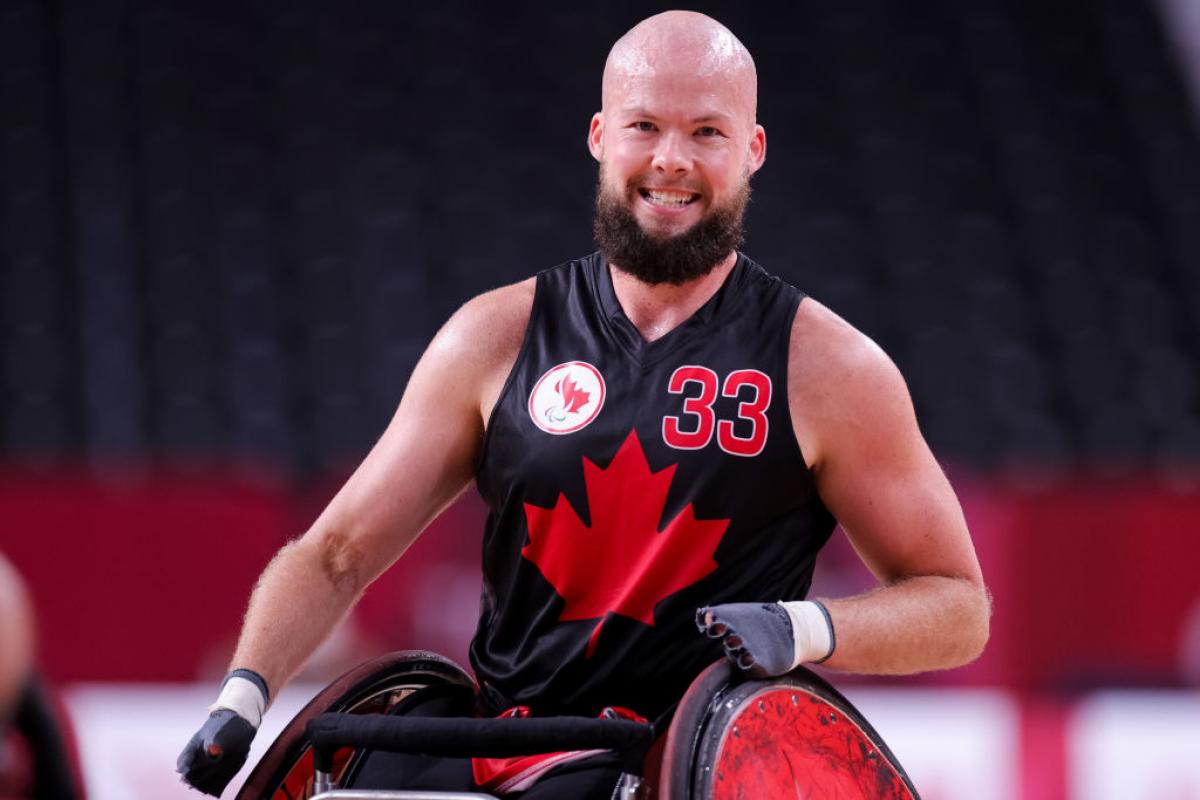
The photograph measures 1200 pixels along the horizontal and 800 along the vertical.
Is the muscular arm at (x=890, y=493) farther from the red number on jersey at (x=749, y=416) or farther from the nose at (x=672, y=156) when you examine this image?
the nose at (x=672, y=156)

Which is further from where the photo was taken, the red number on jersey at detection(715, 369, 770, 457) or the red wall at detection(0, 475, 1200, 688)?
the red wall at detection(0, 475, 1200, 688)

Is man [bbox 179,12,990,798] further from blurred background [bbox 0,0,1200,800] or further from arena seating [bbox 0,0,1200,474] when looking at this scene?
arena seating [bbox 0,0,1200,474]

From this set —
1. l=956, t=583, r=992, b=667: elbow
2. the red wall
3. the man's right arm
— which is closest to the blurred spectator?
the man's right arm

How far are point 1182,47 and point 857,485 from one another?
25.7 feet

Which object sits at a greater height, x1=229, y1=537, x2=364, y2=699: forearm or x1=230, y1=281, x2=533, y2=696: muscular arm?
→ x1=230, y1=281, x2=533, y2=696: muscular arm

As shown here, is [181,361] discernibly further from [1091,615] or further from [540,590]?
[540,590]

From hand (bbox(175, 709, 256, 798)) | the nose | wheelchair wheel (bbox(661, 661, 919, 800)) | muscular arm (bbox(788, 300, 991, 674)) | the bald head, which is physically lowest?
hand (bbox(175, 709, 256, 798))

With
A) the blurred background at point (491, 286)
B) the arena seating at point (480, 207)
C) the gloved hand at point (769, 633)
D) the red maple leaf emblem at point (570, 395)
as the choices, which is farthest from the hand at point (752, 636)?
the arena seating at point (480, 207)

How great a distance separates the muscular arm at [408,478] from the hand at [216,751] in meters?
0.29

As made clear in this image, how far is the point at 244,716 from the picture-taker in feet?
10.6

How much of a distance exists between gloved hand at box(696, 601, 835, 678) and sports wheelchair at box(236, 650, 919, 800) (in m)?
0.04

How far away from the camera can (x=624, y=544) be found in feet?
10.9

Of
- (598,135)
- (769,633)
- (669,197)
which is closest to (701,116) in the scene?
(669,197)

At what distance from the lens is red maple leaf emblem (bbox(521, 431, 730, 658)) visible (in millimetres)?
3281
